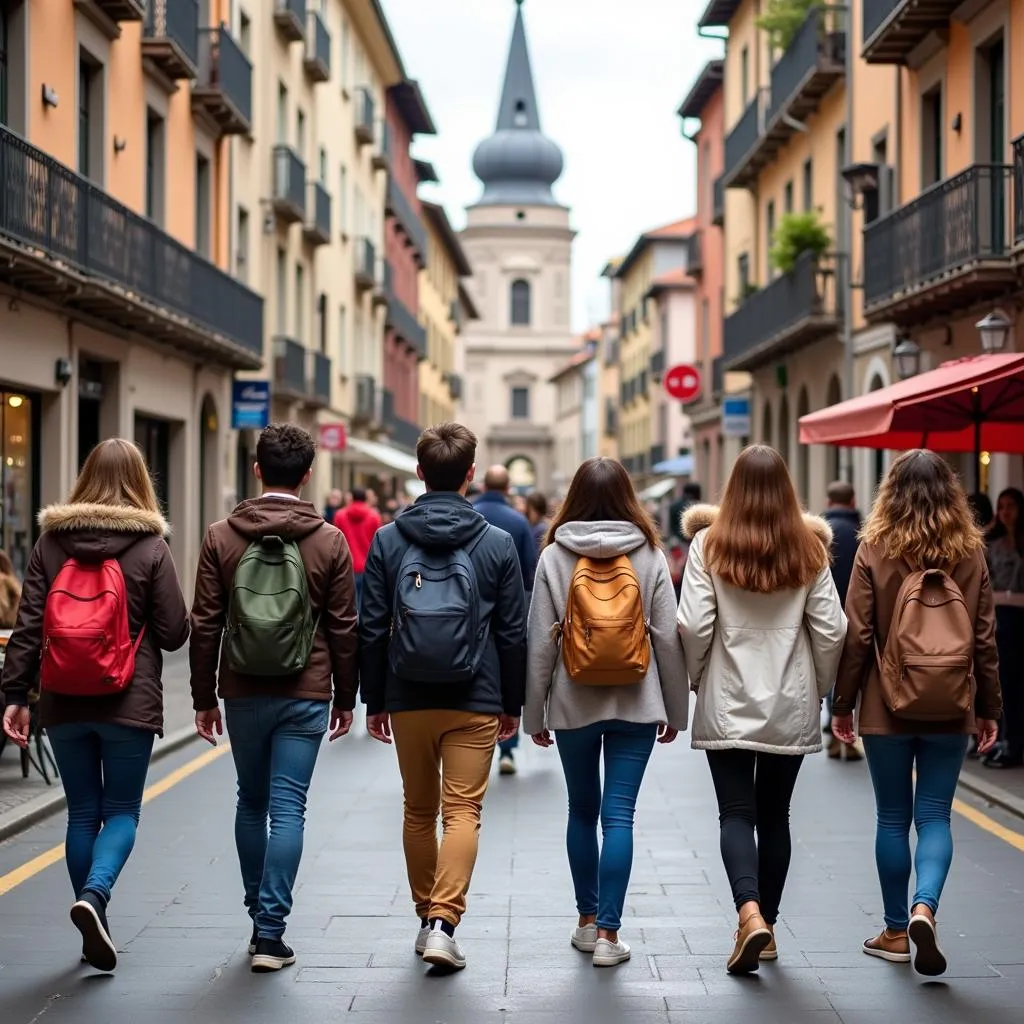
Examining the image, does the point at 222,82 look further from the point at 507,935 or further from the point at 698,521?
the point at 507,935

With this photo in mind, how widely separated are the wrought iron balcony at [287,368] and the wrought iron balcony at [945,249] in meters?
12.1

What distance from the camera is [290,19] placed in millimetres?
31406

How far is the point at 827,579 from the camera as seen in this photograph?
666 centimetres

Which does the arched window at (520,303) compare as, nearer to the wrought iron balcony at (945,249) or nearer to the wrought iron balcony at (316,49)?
the wrought iron balcony at (316,49)

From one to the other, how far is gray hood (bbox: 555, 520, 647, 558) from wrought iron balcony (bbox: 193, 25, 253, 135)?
789 inches

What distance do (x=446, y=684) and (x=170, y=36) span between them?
1799 centimetres

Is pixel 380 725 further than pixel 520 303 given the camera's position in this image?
No

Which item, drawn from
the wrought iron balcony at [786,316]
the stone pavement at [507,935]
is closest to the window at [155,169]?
the wrought iron balcony at [786,316]

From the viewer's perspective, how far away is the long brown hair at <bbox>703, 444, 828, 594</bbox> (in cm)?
657

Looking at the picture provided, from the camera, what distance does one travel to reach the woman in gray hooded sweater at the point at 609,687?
668 centimetres

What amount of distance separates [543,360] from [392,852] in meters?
111

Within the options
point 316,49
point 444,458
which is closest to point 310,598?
point 444,458

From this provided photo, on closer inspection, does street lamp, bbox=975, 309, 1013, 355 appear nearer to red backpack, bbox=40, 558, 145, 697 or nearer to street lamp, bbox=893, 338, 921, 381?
street lamp, bbox=893, 338, 921, 381

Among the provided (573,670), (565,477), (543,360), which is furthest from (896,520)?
(543,360)
